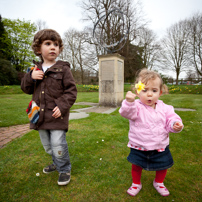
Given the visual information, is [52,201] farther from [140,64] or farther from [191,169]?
[140,64]

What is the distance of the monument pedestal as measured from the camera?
6.88 metres

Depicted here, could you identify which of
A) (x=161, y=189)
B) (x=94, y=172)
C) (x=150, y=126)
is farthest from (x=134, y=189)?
(x=150, y=126)

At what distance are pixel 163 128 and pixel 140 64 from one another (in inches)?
1136

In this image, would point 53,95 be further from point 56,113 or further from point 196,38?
point 196,38

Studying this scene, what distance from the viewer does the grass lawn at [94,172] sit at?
5.42ft

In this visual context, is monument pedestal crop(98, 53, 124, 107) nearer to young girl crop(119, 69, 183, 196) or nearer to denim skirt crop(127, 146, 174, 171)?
young girl crop(119, 69, 183, 196)

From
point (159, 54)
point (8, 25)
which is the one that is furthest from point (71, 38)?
point (159, 54)

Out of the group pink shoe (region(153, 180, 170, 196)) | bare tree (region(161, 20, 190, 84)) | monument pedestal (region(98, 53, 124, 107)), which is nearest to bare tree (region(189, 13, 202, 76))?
bare tree (region(161, 20, 190, 84))

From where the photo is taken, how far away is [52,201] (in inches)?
61.9

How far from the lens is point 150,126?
1.55m

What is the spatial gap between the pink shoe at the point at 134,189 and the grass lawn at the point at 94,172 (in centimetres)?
4

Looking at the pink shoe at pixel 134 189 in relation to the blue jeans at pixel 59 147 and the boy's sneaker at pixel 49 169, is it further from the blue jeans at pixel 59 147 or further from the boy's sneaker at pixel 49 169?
the boy's sneaker at pixel 49 169

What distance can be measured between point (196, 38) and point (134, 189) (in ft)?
91.9

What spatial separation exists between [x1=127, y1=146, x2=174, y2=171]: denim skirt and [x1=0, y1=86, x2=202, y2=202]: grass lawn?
35 cm
